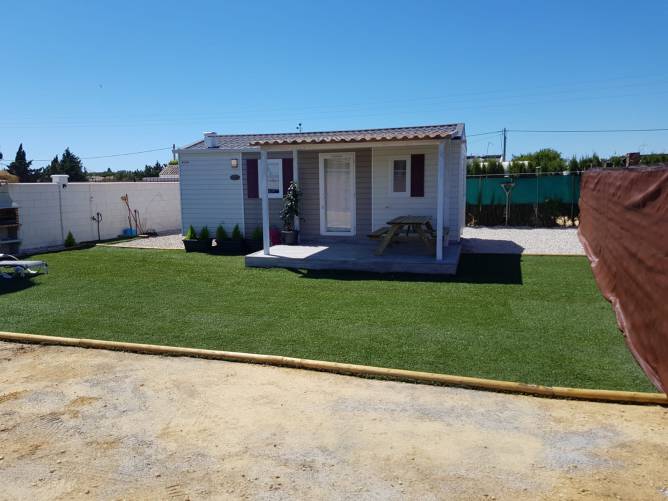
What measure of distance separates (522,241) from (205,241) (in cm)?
778

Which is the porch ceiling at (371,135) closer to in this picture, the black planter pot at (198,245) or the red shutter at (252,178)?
the red shutter at (252,178)

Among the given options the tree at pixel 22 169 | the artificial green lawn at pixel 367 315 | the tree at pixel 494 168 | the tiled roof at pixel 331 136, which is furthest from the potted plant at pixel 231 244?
the tree at pixel 22 169

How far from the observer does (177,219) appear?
→ 18.1 metres

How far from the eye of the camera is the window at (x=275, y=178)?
40.5 ft

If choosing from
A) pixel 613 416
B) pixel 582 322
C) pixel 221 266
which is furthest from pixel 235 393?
pixel 221 266

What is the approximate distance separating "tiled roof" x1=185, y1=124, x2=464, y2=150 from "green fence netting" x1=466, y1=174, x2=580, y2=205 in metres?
5.58

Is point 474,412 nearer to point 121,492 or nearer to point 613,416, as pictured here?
point 613,416

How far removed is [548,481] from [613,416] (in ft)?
3.66

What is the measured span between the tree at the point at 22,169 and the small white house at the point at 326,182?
99.5 feet

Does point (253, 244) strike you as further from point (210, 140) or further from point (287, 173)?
point (210, 140)

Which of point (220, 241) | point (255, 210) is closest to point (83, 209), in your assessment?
point (220, 241)

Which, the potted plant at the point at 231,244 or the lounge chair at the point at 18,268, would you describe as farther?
the potted plant at the point at 231,244

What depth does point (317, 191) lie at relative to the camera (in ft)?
39.1

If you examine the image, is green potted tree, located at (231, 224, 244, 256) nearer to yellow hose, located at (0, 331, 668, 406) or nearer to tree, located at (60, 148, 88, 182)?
yellow hose, located at (0, 331, 668, 406)
